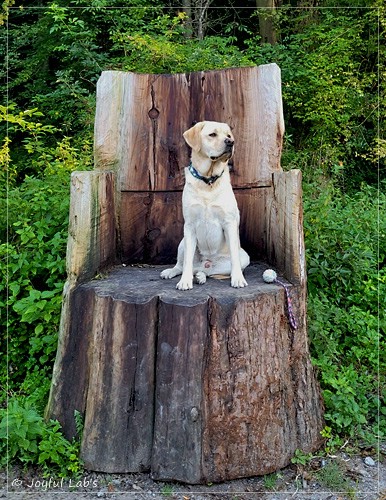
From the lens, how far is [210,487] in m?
2.70

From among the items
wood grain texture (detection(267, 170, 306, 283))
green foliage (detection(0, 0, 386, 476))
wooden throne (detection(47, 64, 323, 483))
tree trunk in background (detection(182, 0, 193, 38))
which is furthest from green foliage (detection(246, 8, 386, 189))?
wooden throne (detection(47, 64, 323, 483))

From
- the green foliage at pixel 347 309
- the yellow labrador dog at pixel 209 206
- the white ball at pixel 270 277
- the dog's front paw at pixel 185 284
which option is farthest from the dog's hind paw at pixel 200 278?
the green foliage at pixel 347 309

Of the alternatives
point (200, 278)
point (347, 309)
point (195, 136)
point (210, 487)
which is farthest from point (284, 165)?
point (210, 487)

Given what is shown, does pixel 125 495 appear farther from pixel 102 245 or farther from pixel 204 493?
pixel 102 245

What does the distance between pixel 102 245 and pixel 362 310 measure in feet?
6.71

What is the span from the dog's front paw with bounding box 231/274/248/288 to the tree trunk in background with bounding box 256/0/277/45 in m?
6.18

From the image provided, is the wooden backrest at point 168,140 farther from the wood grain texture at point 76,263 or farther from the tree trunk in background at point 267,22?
the tree trunk in background at point 267,22

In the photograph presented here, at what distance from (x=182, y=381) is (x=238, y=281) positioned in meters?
0.61

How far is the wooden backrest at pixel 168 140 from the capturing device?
368 cm

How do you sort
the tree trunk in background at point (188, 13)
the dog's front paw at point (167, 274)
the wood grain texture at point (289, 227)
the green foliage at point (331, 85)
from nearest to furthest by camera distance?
1. the wood grain texture at point (289, 227)
2. the dog's front paw at point (167, 274)
3. the green foliage at point (331, 85)
4. the tree trunk in background at point (188, 13)

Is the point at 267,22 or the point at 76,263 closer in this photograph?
the point at 76,263

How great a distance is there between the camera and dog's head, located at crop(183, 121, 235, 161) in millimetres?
3053

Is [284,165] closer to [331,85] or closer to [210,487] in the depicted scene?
[331,85]

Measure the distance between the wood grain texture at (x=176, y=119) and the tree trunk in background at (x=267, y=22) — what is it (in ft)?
16.0
